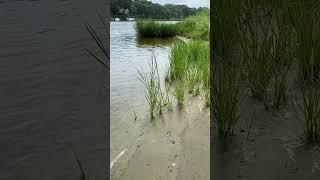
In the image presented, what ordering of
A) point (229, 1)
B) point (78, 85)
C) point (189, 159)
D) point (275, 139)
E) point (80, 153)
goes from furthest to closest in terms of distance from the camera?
point (78, 85)
point (229, 1)
point (80, 153)
point (189, 159)
point (275, 139)

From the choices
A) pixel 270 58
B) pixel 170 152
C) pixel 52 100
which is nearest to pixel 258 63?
pixel 270 58

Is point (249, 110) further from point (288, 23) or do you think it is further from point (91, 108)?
point (91, 108)

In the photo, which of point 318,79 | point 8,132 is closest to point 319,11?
point 318,79

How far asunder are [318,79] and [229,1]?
809 millimetres

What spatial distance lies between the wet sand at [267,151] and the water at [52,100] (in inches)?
25.2

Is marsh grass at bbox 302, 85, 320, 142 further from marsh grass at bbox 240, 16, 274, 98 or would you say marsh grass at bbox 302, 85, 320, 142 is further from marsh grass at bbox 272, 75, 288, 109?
marsh grass at bbox 240, 16, 274, 98

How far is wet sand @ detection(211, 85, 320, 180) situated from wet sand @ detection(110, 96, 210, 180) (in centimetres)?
19

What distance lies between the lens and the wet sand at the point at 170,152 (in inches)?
77.8

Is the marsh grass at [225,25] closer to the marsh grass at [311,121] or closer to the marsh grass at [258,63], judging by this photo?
the marsh grass at [258,63]

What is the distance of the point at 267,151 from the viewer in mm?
1706

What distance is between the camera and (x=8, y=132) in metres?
2.63

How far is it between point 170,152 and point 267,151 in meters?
0.65

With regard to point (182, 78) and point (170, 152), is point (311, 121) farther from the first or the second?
point (182, 78)

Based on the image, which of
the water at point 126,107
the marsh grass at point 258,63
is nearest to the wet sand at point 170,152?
the water at point 126,107
